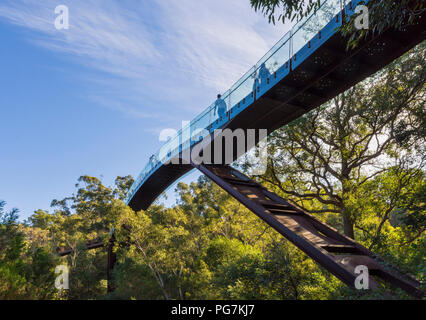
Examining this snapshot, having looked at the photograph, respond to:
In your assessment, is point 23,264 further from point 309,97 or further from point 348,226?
point 348,226

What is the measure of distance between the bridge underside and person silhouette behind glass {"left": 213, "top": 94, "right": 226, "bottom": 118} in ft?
2.35

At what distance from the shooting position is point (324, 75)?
6.43 metres

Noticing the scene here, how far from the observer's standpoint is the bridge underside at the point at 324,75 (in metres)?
5.44

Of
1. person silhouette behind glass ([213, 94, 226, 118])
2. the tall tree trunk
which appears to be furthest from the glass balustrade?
the tall tree trunk

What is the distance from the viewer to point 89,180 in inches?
1524

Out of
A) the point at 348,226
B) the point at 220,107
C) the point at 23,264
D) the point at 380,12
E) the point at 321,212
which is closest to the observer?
the point at 380,12

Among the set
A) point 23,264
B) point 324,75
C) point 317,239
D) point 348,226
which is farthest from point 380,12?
point 23,264

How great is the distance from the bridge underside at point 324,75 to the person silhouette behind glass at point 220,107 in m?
0.72

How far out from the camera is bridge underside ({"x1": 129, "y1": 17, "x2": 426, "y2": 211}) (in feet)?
17.9

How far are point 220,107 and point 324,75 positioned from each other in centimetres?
397

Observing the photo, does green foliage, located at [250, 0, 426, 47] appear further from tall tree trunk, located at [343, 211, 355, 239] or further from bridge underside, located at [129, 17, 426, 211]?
tall tree trunk, located at [343, 211, 355, 239]
